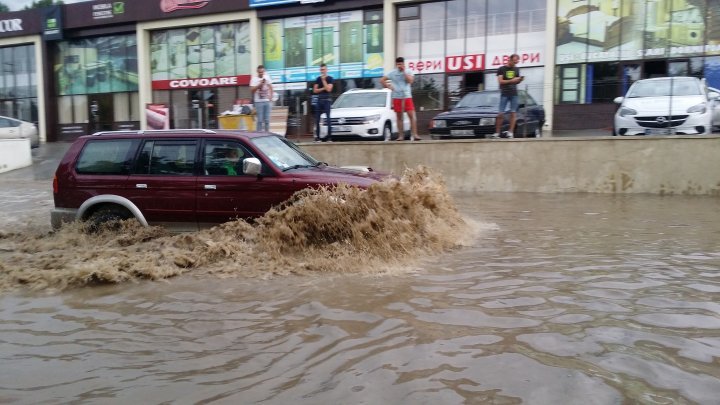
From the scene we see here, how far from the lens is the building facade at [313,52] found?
66.9 feet

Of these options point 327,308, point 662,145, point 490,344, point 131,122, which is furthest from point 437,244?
point 131,122

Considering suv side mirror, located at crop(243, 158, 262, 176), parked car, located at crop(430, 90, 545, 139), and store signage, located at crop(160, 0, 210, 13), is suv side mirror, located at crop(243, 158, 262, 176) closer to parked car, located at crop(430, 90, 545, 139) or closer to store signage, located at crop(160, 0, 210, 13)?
parked car, located at crop(430, 90, 545, 139)

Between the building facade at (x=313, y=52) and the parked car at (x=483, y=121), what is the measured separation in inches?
42.3

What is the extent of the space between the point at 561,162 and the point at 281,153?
6833mm

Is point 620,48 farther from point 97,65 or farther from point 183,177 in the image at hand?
point 97,65

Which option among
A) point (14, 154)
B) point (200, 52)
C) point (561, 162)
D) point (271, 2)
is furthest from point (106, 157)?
point (200, 52)

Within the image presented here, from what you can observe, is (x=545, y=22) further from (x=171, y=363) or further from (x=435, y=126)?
(x=171, y=363)

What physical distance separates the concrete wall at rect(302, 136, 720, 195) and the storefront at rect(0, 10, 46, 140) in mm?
25788

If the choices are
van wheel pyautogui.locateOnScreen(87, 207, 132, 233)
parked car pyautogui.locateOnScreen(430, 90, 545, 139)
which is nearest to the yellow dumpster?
parked car pyautogui.locateOnScreen(430, 90, 545, 139)

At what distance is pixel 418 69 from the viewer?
24.0 metres

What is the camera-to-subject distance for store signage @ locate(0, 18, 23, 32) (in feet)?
104

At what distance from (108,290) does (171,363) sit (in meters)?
2.17

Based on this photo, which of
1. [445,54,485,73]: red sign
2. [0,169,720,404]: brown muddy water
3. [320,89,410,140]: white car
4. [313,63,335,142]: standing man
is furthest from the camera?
[445,54,485,73]: red sign

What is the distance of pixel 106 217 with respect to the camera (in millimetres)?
7539
